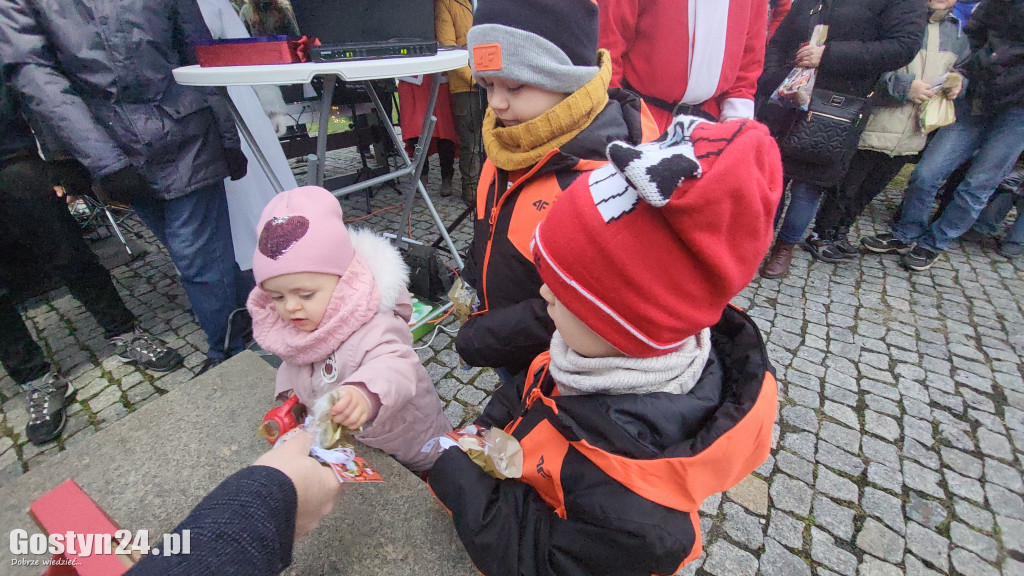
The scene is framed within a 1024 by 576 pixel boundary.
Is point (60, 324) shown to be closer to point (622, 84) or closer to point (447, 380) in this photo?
point (447, 380)

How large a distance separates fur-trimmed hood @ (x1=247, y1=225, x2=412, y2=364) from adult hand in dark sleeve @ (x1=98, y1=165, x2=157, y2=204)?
1356mm

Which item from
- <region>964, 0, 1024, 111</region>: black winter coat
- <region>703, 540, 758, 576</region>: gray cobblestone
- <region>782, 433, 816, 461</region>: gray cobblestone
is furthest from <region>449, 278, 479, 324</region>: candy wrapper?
<region>964, 0, 1024, 111</region>: black winter coat

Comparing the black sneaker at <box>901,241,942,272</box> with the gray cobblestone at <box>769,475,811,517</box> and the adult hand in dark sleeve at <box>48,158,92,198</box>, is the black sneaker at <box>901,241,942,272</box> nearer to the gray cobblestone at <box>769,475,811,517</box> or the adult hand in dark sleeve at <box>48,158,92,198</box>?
the gray cobblestone at <box>769,475,811,517</box>

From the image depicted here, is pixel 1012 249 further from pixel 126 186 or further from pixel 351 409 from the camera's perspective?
pixel 126 186

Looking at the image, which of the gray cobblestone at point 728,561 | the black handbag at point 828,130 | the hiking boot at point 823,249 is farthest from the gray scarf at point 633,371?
the hiking boot at point 823,249

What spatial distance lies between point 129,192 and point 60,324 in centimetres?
211

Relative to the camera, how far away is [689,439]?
0.96 metres

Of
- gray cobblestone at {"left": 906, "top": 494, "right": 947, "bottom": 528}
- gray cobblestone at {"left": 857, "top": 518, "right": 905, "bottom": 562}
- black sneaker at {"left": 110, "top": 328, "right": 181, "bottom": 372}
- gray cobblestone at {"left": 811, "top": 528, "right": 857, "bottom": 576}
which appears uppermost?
black sneaker at {"left": 110, "top": 328, "right": 181, "bottom": 372}

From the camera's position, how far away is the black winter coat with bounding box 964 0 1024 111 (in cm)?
310

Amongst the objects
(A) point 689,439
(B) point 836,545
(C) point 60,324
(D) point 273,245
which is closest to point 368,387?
(D) point 273,245

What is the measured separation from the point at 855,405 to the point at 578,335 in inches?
104

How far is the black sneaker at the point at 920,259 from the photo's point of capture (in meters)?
4.02

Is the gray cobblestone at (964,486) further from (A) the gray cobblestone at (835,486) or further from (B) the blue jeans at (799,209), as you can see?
(B) the blue jeans at (799,209)

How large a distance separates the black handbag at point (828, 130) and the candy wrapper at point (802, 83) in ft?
0.20
